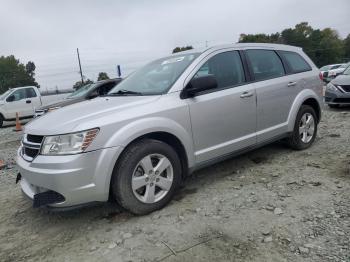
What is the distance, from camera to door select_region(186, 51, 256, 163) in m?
4.16

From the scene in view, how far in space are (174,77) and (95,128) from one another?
4.17ft

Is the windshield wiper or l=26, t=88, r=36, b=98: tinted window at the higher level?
l=26, t=88, r=36, b=98: tinted window

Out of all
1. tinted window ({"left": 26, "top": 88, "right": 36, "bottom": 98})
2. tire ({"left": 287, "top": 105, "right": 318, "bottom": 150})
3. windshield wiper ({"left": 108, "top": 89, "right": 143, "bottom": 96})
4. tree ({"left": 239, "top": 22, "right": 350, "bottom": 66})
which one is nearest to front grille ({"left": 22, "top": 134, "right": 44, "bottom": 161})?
windshield wiper ({"left": 108, "top": 89, "right": 143, "bottom": 96})

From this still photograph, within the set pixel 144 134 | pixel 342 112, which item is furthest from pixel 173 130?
pixel 342 112

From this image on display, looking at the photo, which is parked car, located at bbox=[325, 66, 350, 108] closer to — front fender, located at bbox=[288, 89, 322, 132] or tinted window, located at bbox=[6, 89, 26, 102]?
front fender, located at bbox=[288, 89, 322, 132]

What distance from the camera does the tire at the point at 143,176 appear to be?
3551mm

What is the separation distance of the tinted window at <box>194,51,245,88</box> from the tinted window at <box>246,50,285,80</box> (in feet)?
0.90

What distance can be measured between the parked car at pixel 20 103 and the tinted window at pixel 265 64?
12041mm

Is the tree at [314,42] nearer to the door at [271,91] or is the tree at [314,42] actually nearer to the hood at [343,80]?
the hood at [343,80]

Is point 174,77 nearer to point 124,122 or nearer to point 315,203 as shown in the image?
point 124,122

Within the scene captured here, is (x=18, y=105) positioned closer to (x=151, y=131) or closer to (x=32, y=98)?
(x=32, y=98)

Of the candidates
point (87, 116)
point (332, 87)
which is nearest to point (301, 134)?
point (87, 116)

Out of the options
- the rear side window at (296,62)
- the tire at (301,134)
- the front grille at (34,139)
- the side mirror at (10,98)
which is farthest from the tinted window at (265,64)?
the side mirror at (10,98)

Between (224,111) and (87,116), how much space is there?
1668mm
